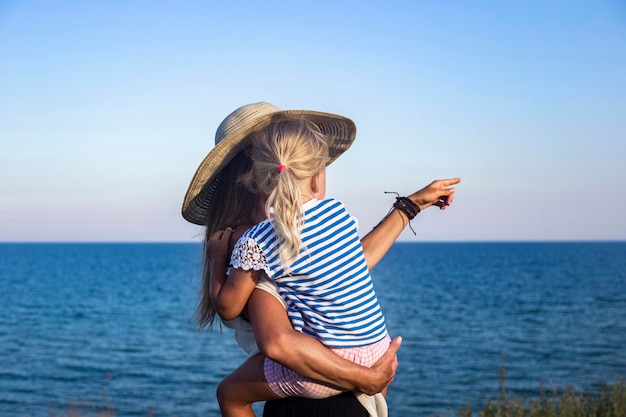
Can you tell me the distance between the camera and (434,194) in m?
3.16

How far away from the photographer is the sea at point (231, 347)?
60.4ft

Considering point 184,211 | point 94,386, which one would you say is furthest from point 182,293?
point 184,211

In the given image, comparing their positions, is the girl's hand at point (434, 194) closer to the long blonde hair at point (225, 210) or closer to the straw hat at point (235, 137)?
the straw hat at point (235, 137)

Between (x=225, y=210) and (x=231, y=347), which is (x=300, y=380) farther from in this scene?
(x=231, y=347)

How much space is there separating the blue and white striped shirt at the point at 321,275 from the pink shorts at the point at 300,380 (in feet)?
0.11

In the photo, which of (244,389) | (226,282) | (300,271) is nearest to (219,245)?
(226,282)

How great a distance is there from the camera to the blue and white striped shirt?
7.83 feet

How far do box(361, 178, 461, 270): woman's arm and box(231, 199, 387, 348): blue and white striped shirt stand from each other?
2.14 feet

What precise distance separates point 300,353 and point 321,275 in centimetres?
28

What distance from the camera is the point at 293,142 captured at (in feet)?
Result: 8.25

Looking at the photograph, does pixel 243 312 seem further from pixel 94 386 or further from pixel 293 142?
pixel 94 386

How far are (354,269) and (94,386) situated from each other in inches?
809

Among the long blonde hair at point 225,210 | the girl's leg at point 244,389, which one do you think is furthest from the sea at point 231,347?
the girl's leg at point 244,389

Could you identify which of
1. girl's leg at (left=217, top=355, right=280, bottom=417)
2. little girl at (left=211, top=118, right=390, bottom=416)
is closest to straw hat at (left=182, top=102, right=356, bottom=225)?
little girl at (left=211, top=118, right=390, bottom=416)
